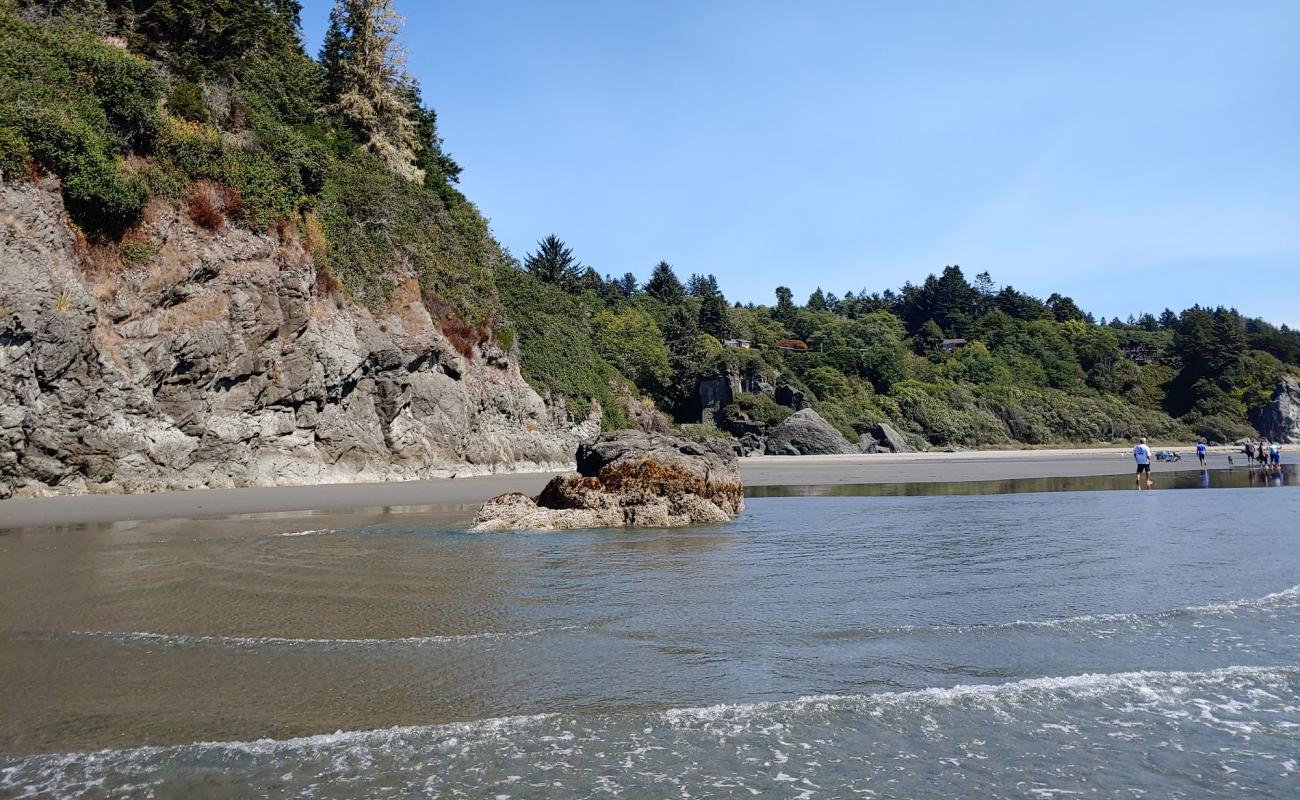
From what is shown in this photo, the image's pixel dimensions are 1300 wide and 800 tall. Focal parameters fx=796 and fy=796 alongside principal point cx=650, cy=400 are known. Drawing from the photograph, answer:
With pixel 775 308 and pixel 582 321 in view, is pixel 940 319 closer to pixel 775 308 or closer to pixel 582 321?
pixel 775 308

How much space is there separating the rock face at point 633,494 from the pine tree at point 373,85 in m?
26.2

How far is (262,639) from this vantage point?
5.77 metres

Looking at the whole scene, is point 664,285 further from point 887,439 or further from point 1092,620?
point 1092,620

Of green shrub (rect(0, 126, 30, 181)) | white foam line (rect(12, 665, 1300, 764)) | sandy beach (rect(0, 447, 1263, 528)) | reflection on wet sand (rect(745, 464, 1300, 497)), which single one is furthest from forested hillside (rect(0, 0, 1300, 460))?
white foam line (rect(12, 665, 1300, 764))

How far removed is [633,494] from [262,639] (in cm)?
838

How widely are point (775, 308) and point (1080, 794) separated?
10056 centimetres

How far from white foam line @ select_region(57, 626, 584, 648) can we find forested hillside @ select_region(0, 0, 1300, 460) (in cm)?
1700

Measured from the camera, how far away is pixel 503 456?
30984 mm

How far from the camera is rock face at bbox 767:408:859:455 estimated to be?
1944 inches

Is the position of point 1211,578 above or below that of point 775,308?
below

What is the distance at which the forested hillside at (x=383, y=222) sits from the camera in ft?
66.3

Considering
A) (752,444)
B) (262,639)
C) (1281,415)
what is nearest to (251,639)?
(262,639)

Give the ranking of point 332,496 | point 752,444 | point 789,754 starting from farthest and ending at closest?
point 752,444 → point 332,496 → point 789,754

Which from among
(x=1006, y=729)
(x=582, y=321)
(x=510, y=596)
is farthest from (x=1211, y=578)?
(x=582, y=321)
